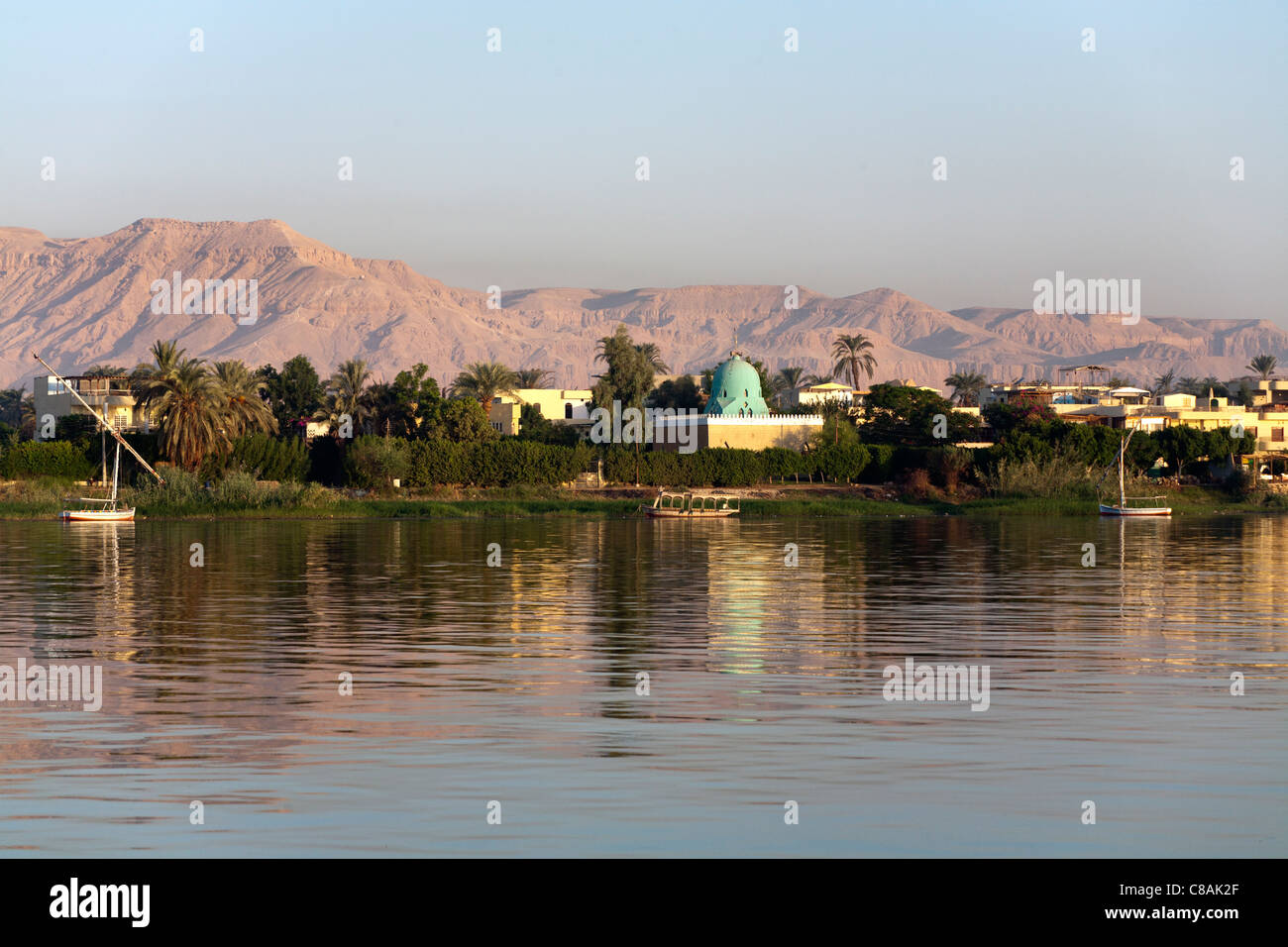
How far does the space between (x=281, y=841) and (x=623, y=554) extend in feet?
129

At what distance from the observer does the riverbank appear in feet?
256

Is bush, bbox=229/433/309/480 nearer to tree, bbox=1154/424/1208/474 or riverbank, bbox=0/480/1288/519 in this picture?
riverbank, bbox=0/480/1288/519

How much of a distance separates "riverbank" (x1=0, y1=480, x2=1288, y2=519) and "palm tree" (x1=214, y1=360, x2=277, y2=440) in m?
5.69

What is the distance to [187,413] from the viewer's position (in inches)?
3182

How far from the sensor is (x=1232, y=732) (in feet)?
51.9

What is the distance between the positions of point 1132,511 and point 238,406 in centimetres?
5001

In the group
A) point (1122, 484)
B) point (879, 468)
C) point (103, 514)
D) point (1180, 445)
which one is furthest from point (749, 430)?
point (103, 514)

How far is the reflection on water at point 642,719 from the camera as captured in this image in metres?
11.6

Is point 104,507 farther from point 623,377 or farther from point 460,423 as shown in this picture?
point 623,377

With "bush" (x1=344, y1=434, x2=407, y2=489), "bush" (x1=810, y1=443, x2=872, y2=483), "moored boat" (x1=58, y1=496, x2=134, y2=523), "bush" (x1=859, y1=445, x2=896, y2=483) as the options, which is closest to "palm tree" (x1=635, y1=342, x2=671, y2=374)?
"bush" (x1=810, y1=443, x2=872, y2=483)

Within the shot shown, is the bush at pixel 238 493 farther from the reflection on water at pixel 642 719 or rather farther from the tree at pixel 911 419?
the tree at pixel 911 419

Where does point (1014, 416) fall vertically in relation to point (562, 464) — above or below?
above
